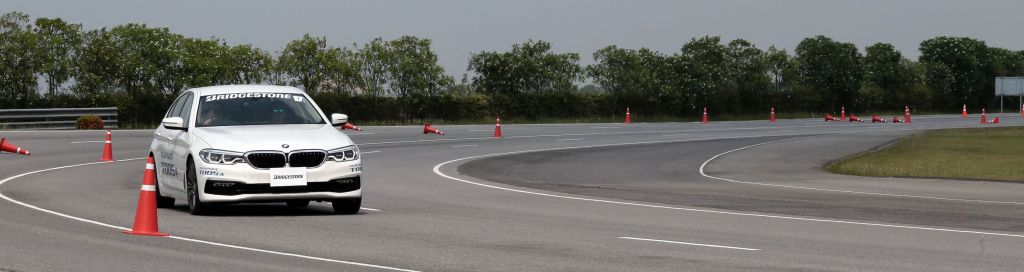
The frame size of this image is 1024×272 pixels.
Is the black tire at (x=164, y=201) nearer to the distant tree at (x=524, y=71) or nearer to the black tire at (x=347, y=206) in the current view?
the black tire at (x=347, y=206)

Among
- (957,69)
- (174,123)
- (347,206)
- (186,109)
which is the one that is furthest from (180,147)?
(957,69)

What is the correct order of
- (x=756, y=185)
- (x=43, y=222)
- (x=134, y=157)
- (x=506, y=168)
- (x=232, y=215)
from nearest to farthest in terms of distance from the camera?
(x=43, y=222) → (x=232, y=215) → (x=756, y=185) → (x=506, y=168) → (x=134, y=157)

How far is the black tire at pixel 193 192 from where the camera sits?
16234 mm

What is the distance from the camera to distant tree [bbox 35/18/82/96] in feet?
225

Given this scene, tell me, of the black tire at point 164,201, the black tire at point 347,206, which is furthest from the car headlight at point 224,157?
the black tire at point 164,201

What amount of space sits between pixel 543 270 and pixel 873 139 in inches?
1576

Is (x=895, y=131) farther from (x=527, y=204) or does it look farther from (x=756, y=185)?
(x=527, y=204)

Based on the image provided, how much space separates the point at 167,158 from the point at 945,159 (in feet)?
78.2

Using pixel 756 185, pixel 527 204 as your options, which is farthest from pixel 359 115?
pixel 527 204

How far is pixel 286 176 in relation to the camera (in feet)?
52.4

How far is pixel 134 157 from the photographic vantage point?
113ft

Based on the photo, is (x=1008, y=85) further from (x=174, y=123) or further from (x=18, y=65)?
(x=174, y=123)

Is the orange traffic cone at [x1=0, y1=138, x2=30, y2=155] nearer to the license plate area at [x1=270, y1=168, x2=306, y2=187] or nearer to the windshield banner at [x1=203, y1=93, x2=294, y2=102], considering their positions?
the windshield banner at [x1=203, y1=93, x2=294, y2=102]

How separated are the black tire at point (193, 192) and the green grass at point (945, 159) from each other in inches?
618
